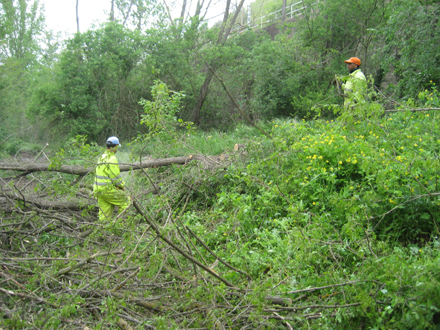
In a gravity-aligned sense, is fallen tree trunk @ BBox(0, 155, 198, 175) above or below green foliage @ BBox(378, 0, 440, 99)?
below

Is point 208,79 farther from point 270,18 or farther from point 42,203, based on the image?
point 42,203

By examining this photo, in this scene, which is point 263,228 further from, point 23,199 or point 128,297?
point 23,199

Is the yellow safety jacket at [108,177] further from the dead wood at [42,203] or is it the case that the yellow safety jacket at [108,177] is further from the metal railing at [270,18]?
the metal railing at [270,18]

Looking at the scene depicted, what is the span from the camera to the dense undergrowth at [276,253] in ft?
10.3

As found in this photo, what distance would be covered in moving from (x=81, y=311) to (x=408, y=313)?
2.65 meters

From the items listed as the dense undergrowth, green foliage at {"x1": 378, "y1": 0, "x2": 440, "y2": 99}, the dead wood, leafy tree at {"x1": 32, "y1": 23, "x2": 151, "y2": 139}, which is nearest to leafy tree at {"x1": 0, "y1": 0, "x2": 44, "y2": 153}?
leafy tree at {"x1": 32, "y1": 23, "x2": 151, "y2": 139}

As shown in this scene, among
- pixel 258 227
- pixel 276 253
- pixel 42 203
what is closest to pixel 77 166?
pixel 42 203

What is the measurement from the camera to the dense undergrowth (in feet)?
10.3

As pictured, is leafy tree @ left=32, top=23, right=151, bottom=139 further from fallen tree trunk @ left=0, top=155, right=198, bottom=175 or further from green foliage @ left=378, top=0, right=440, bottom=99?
green foliage @ left=378, top=0, right=440, bottom=99

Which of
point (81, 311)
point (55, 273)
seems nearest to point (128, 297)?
point (81, 311)

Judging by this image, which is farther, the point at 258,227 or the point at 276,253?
the point at 258,227

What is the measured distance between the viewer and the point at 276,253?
168 inches

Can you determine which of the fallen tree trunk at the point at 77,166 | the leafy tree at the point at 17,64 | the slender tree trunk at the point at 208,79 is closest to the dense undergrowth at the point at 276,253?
the fallen tree trunk at the point at 77,166

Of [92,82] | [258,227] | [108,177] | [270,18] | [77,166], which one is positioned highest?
[270,18]
